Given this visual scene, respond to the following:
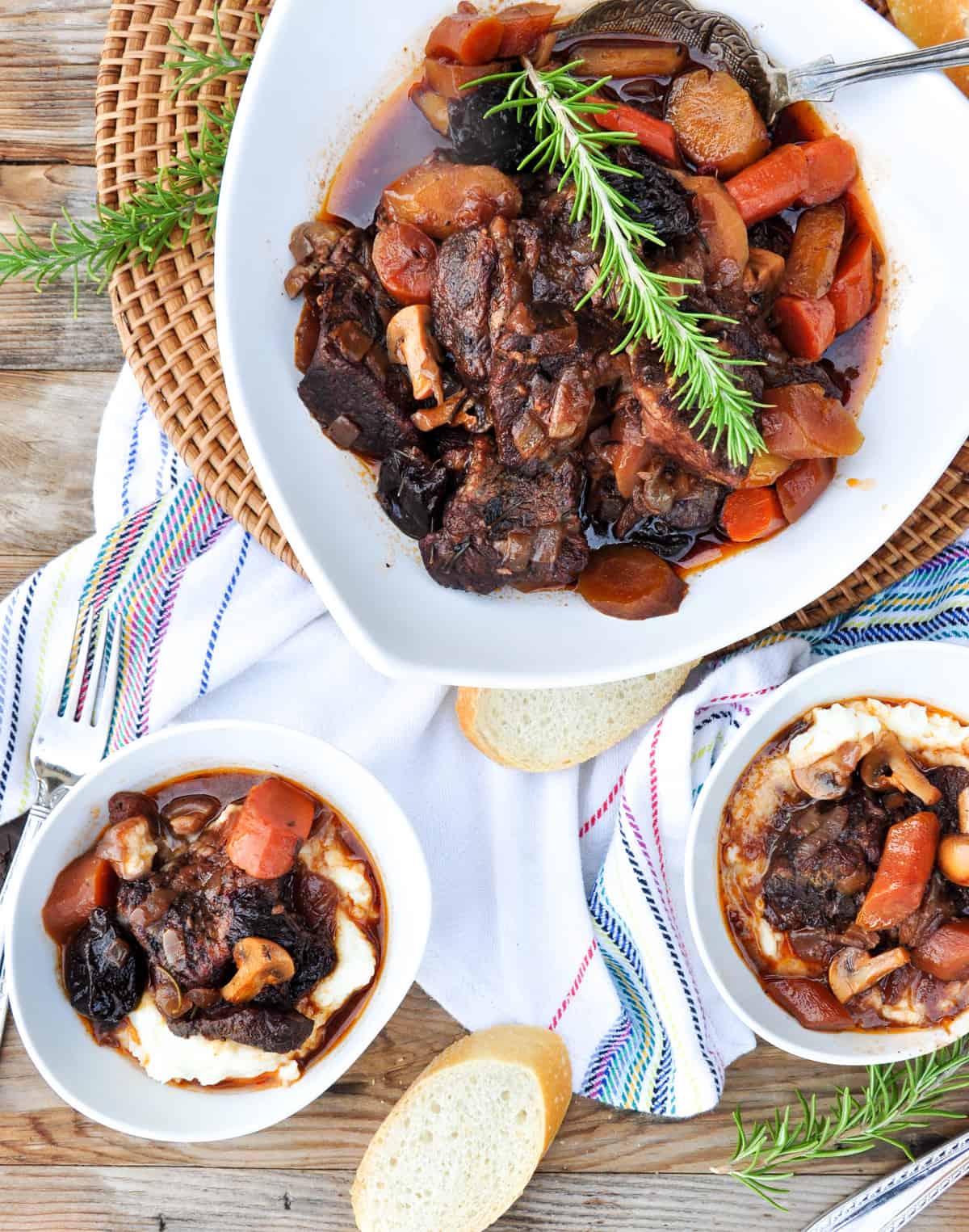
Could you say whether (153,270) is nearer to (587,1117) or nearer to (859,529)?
(859,529)

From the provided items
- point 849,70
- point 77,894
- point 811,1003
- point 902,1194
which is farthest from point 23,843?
point 849,70

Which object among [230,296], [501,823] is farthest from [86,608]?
[501,823]

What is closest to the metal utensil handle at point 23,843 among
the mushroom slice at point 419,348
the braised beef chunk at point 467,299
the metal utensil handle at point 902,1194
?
the mushroom slice at point 419,348

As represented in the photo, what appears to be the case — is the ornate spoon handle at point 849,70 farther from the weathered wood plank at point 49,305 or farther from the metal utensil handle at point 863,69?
the weathered wood plank at point 49,305

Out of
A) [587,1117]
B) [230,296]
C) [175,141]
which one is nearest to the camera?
[230,296]

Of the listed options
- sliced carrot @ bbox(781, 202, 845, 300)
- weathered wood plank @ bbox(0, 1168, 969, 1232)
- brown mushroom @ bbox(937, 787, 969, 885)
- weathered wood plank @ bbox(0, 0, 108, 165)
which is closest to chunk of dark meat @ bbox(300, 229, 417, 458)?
sliced carrot @ bbox(781, 202, 845, 300)

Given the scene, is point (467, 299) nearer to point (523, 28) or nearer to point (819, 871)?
point (523, 28)
